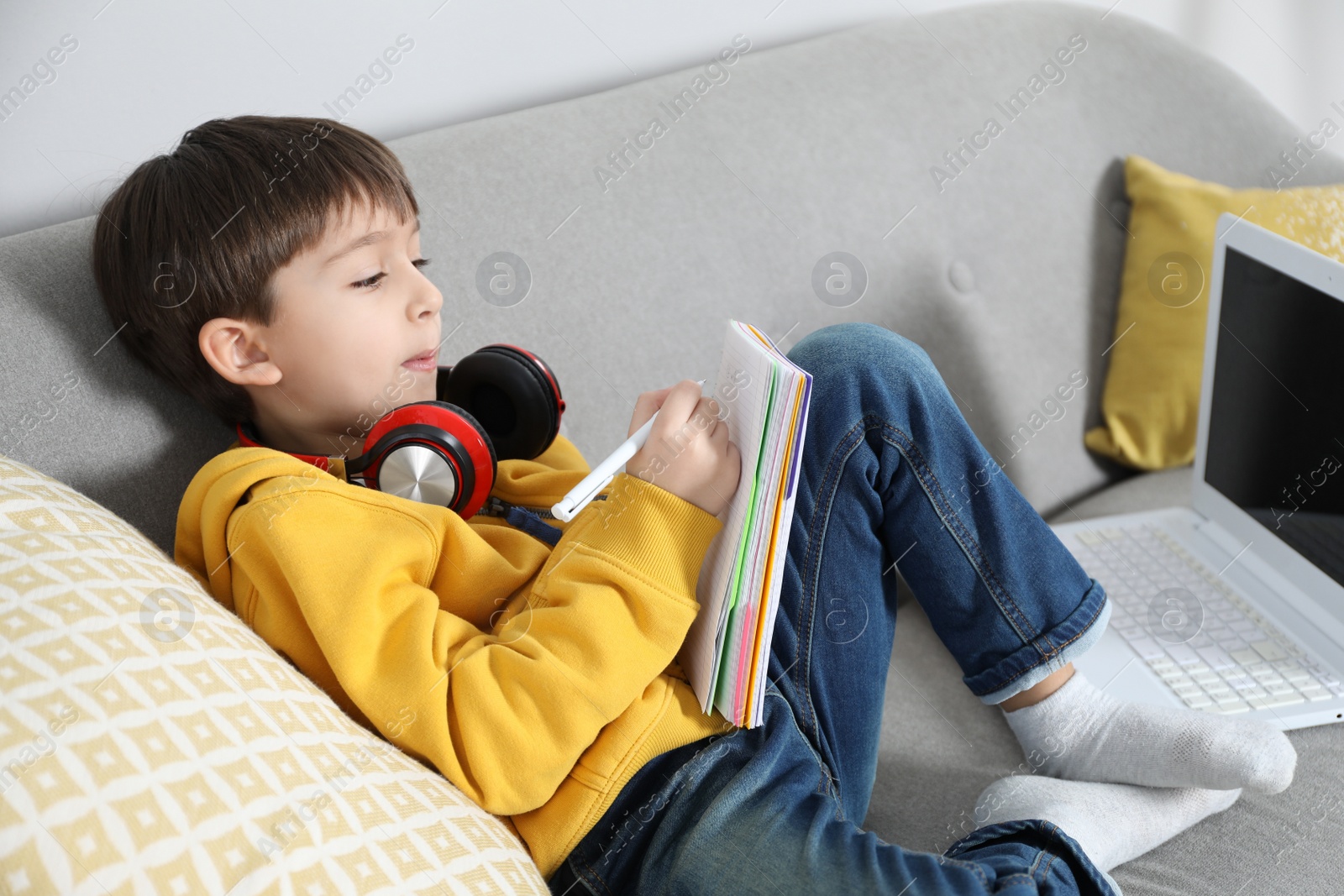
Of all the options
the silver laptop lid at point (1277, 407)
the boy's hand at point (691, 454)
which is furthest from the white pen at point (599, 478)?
the silver laptop lid at point (1277, 407)

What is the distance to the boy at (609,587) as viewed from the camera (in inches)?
31.0

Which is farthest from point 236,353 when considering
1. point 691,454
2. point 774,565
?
point 774,565

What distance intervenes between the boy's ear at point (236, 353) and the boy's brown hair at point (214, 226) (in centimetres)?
1

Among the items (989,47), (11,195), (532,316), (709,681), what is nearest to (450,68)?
(532,316)

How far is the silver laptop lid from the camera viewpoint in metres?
1.17

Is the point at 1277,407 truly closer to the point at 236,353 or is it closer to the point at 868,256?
the point at 868,256

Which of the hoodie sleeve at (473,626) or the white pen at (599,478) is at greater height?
the white pen at (599,478)

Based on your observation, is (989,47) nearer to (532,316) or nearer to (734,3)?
(734,3)

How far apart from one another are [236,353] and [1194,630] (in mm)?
1107

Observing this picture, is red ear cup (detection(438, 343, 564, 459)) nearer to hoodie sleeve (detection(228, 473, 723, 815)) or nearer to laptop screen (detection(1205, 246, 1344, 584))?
hoodie sleeve (detection(228, 473, 723, 815))

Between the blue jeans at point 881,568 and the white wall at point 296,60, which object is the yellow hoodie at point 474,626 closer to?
the blue jeans at point 881,568

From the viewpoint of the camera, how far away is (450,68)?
139cm

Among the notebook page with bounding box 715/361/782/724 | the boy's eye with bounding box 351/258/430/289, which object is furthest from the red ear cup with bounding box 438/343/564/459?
the notebook page with bounding box 715/361/782/724

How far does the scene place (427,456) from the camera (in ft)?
2.84
